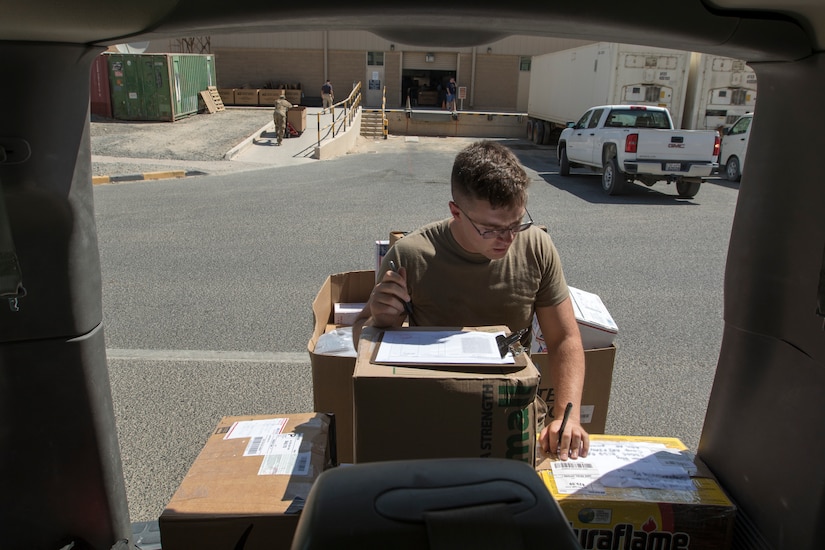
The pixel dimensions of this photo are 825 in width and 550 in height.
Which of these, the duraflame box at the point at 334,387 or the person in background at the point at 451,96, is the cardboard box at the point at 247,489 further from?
the person in background at the point at 451,96

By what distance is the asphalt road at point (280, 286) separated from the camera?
409 centimetres

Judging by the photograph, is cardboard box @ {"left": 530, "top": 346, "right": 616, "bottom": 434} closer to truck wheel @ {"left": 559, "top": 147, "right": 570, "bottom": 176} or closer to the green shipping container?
truck wheel @ {"left": 559, "top": 147, "right": 570, "bottom": 176}

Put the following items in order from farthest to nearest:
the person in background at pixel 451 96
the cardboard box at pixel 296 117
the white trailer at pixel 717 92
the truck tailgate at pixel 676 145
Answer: the person in background at pixel 451 96
the cardboard box at pixel 296 117
the white trailer at pixel 717 92
the truck tailgate at pixel 676 145

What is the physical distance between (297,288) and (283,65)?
3438 centimetres

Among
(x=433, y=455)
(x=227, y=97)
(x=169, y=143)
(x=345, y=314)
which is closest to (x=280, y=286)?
(x=345, y=314)

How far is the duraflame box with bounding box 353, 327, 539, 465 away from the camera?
176 centimetres

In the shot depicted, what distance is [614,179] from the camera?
13.0 metres

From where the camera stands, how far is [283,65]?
3788 centimetres

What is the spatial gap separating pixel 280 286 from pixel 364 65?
111 feet

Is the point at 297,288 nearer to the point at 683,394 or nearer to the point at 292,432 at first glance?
the point at 683,394

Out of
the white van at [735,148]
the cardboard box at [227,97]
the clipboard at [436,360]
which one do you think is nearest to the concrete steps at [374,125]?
the cardboard box at [227,97]

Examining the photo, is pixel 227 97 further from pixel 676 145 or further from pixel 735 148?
pixel 676 145

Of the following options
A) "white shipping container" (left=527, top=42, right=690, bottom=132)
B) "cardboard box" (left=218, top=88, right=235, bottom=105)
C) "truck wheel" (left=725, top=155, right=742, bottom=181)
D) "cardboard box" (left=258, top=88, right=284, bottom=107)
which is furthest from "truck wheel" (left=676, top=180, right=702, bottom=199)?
"cardboard box" (left=218, top=88, right=235, bottom=105)

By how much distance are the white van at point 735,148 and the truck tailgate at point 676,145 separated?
126 inches
